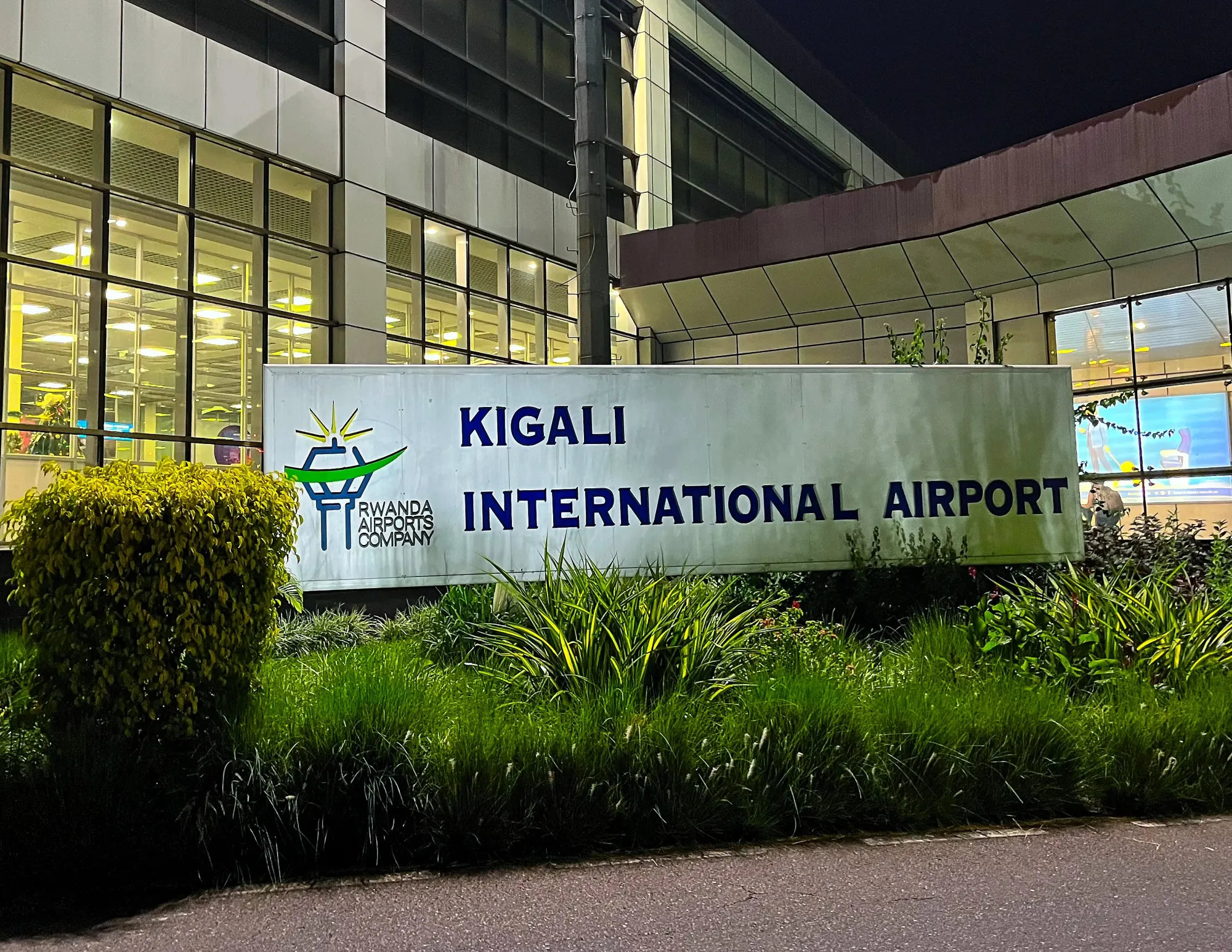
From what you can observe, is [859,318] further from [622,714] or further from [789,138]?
[622,714]

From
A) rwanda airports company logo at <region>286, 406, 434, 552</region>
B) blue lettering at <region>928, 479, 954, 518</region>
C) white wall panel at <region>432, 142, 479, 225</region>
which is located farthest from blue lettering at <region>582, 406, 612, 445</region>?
white wall panel at <region>432, 142, 479, 225</region>

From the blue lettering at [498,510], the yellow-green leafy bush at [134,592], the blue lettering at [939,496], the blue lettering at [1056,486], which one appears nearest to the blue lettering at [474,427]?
the blue lettering at [498,510]

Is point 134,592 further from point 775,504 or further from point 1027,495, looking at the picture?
point 1027,495

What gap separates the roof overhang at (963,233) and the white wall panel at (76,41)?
12.2 m

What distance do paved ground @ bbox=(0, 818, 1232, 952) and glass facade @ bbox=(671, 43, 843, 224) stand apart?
21689 millimetres

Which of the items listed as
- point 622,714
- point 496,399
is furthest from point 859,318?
point 622,714

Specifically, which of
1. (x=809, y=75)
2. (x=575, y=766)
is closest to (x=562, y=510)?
(x=575, y=766)

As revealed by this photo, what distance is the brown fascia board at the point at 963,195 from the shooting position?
51.1 feet

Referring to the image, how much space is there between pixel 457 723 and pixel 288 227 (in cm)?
1340

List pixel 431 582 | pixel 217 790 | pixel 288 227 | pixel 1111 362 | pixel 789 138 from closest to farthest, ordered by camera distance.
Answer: pixel 217 790 → pixel 431 582 → pixel 288 227 → pixel 1111 362 → pixel 789 138

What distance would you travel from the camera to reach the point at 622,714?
607 centimetres

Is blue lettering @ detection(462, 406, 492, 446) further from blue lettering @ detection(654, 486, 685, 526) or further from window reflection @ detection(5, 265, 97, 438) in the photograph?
window reflection @ detection(5, 265, 97, 438)

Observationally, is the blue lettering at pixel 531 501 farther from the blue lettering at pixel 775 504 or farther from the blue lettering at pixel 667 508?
the blue lettering at pixel 775 504

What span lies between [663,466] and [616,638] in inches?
148
